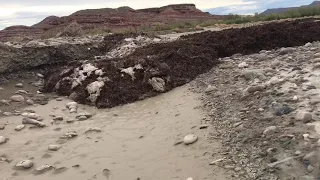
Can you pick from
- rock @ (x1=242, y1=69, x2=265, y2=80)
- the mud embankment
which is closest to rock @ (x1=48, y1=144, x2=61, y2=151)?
rock @ (x1=242, y1=69, x2=265, y2=80)

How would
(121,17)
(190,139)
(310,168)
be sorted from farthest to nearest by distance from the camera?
1. (121,17)
2. (190,139)
3. (310,168)

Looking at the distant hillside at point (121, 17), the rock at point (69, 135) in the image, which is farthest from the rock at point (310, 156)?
the distant hillside at point (121, 17)

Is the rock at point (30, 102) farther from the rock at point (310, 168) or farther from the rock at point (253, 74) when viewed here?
the rock at point (310, 168)

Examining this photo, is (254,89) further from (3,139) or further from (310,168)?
(3,139)

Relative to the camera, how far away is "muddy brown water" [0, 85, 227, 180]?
4.89 m

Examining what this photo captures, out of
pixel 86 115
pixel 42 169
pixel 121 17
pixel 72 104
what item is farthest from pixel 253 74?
pixel 121 17

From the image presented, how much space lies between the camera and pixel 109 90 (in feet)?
28.8

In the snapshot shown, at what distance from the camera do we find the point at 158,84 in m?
8.68

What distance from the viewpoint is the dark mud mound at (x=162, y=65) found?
28.6 feet

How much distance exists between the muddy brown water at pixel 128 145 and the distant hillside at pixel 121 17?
24.4 m

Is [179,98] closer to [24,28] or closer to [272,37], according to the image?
[272,37]

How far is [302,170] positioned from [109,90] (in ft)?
18.2

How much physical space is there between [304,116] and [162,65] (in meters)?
5.02

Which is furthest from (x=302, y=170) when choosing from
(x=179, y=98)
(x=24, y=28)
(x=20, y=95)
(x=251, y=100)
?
(x=24, y=28)
